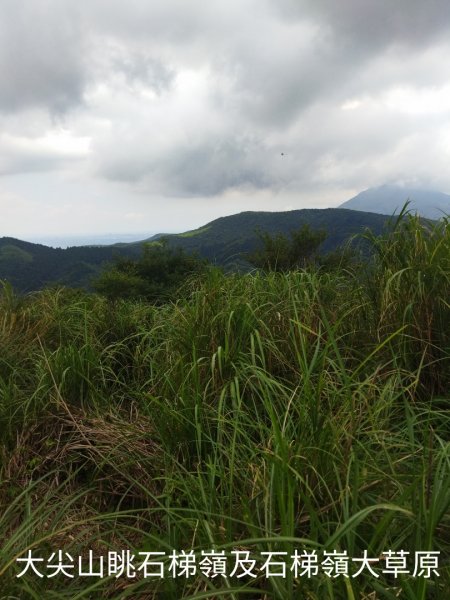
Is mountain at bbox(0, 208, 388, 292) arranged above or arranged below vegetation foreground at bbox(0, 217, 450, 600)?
above

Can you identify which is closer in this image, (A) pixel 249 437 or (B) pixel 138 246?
(A) pixel 249 437

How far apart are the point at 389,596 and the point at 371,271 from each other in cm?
200

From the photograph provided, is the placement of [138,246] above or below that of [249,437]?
above

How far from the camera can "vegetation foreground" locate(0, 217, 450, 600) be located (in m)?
1.16

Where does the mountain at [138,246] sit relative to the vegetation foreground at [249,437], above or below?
above

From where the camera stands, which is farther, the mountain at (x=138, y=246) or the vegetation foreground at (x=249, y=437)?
the mountain at (x=138, y=246)

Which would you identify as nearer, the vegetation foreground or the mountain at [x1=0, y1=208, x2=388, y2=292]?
the vegetation foreground

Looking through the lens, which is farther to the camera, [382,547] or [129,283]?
[129,283]

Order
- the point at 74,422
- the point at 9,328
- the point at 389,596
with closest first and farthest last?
1. the point at 389,596
2. the point at 74,422
3. the point at 9,328

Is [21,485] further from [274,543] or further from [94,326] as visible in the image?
[94,326]

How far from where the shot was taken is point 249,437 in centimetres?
178

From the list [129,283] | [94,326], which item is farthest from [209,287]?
[129,283]

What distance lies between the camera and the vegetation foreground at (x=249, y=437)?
3.80 ft

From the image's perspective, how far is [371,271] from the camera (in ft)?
8.67
